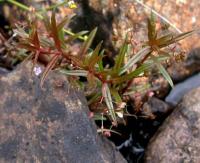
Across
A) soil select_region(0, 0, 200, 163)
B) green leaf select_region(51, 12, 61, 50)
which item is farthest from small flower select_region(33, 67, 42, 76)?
soil select_region(0, 0, 200, 163)

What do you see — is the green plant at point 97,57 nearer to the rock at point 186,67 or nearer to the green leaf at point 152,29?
the green leaf at point 152,29

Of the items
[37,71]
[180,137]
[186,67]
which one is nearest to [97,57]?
[37,71]

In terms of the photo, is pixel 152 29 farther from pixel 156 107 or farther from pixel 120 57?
pixel 156 107

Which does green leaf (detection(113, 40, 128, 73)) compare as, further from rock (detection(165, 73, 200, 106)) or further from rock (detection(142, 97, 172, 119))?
rock (detection(165, 73, 200, 106))

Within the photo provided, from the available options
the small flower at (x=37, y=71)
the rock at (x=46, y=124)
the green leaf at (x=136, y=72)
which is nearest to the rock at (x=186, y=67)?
the green leaf at (x=136, y=72)

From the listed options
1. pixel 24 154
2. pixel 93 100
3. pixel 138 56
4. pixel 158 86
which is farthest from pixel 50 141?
pixel 158 86

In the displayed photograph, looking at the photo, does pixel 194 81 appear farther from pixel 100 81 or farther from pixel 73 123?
pixel 73 123
